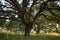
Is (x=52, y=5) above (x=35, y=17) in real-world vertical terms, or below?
above

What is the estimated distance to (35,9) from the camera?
1683 centimetres

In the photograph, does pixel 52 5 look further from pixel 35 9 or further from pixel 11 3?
pixel 11 3

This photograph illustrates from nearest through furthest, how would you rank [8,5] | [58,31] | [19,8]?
[19,8] → [8,5] → [58,31]

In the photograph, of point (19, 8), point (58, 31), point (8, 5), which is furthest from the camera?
point (58, 31)

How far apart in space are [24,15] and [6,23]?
2958 millimetres

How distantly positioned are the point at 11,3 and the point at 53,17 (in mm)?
3805

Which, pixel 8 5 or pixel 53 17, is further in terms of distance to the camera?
pixel 8 5

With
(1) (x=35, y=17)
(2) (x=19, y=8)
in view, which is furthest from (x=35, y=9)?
(2) (x=19, y=8)

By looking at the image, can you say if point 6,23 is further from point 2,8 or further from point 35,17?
point 35,17

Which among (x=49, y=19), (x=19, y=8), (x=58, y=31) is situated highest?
(x=19, y=8)

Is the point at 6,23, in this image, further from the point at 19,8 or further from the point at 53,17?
the point at 53,17

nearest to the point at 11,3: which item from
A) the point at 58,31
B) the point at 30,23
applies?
the point at 30,23

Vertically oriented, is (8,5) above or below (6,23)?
above

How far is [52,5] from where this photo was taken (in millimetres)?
15391
